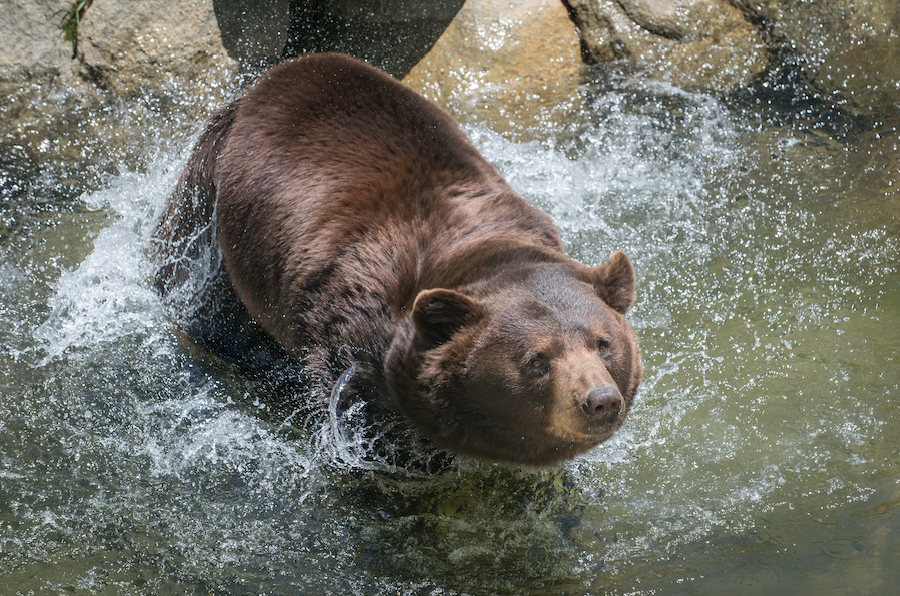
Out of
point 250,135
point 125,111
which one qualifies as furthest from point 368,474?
point 125,111

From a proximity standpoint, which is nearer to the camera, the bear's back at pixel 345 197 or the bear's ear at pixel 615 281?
the bear's ear at pixel 615 281

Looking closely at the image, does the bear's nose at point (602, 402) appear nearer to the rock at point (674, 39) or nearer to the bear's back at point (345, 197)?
the bear's back at point (345, 197)

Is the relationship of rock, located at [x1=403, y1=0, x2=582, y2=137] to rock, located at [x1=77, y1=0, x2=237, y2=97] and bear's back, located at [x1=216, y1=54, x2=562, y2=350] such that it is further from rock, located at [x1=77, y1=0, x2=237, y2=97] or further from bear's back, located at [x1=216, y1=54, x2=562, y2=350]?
bear's back, located at [x1=216, y1=54, x2=562, y2=350]

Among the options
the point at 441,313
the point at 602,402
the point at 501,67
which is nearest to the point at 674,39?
the point at 501,67

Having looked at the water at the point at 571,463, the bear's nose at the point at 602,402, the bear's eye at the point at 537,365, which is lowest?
the water at the point at 571,463

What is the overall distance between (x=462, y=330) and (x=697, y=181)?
3.50 metres

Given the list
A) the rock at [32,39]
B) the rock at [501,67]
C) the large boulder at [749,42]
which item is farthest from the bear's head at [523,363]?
the rock at [32,39]

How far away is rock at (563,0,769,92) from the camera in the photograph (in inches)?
277

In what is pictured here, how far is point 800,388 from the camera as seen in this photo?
15.3 feet

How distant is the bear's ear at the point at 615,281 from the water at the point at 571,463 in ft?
3.69

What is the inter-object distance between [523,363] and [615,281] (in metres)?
0.62

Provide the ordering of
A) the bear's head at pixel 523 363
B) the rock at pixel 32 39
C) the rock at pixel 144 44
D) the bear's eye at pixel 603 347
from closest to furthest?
the bear's head at pixel 523 363
the bear's eye at pixel 603 347
the rock at pixel 32 39
the rock at pixel 144 44

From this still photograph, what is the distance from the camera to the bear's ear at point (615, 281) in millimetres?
3547

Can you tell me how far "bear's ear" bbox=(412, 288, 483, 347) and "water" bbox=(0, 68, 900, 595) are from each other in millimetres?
827
